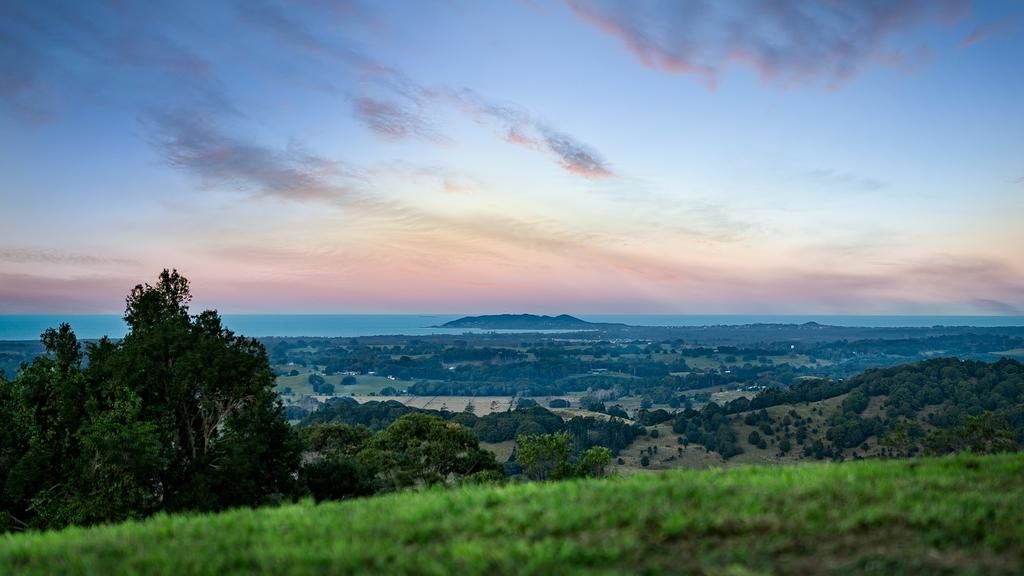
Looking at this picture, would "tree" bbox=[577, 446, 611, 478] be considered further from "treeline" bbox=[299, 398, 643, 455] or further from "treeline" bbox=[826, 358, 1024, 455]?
"treeline" bbox=[826, 358, 1024, 455]

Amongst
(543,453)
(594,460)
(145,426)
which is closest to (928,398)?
(594,460)

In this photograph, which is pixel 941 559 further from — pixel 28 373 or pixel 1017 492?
pixel 28 373

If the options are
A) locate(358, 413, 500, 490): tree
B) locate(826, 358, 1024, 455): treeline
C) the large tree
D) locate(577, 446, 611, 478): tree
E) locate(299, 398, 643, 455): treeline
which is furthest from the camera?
locate(299, 398, 643, 455): treeline

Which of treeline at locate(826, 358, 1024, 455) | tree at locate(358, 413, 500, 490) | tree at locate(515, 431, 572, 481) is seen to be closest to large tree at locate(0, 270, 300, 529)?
tree at locate(358, 413, 500, 490)

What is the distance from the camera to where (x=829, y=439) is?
122 meters

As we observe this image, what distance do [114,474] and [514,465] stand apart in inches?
3656

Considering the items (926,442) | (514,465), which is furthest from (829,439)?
(926,442)

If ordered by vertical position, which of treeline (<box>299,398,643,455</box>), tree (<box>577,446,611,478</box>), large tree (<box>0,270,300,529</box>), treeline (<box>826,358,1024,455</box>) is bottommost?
treeline (<box>299,398,643,455</box>)

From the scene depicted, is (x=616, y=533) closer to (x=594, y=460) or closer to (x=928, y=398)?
(x=594, y=460)

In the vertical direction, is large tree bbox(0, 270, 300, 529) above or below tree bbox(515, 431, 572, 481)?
above

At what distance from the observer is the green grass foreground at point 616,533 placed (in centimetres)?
654

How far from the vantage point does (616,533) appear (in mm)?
7430

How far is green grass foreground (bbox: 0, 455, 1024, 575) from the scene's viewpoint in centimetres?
654

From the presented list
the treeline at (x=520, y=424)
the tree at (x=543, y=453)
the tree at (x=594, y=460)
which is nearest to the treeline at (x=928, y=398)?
the treeline at (x=520, y=424)
